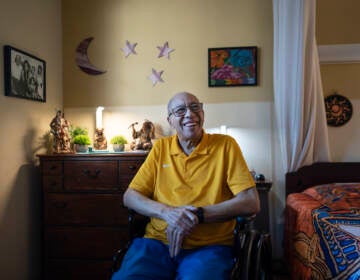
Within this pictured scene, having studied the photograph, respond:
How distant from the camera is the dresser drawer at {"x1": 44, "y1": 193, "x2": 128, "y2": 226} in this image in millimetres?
2125

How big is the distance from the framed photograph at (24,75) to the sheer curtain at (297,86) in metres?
1.85

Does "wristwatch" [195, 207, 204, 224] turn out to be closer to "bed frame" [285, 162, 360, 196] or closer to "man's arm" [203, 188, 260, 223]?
"man's arm" [203, 188, 260, 223]

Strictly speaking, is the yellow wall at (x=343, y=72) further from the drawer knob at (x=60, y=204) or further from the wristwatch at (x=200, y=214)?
the drawer knob at (x=60, y=204)

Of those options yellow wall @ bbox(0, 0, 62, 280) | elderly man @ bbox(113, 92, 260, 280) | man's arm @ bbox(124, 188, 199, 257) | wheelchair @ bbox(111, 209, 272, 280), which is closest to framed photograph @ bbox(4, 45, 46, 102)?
yellow wall @ bbox(0, 0, 62, 280)

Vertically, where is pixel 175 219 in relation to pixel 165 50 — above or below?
below

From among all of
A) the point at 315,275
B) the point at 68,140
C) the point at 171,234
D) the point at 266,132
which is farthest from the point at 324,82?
the point at 68,140

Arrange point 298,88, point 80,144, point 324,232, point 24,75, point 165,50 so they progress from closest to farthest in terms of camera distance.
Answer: point 324,232, point 24,75, point 298,88, point 80,144, point 165,50

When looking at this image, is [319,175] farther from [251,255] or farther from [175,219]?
[175,219]

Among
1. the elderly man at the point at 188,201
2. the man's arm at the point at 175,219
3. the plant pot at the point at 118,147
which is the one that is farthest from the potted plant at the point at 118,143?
the man's arm at the point at 175,219

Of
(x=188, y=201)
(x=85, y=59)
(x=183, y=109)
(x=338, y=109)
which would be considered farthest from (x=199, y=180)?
(x=85, y=59)

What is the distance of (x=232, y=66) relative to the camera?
2.54 metres

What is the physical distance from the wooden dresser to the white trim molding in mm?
1749

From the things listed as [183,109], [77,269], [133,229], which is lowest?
[77,269]

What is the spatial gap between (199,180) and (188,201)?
0.12 metres
